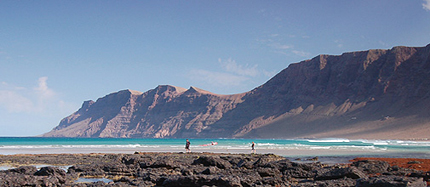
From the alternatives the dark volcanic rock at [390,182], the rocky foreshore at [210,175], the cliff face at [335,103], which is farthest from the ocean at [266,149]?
the cliff face at [335,103]

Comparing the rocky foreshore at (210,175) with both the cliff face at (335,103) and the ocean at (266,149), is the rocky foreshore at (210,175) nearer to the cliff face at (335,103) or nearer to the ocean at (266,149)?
the ocean at (266,149)

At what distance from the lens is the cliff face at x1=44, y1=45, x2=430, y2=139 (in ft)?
422

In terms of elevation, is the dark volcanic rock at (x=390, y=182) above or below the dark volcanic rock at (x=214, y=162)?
below

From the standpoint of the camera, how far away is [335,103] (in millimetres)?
156500

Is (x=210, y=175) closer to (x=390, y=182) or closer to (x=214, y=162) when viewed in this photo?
(x=390, y=182)

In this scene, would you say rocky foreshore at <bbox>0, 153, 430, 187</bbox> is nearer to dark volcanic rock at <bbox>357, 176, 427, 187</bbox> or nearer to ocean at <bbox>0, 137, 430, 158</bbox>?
dark volcanic rock at <bbox>357, 176, 427, 187</bbox>

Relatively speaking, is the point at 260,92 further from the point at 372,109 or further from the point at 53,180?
the point at 53,180

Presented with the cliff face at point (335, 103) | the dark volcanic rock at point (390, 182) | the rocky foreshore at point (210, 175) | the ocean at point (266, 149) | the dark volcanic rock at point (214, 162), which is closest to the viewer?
the dark volcanic rock at point (390, 182)

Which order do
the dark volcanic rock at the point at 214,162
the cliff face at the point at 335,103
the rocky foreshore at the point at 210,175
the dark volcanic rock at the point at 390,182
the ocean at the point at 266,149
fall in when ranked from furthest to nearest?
the cliff face at the point at 335,103 → the ocean at the point at 266,149 → the dark volcanic rock at the point at 214,162 → the rocky foreshore at the point at 210,175 → the dark volcanic rock at the point at 390,182

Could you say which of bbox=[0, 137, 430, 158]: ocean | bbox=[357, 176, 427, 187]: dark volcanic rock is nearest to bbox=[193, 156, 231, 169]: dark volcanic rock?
bbox=[357, 176, 427, 187]: dark volcanic rock

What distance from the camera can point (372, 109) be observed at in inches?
5531

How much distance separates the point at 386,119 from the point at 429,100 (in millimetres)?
15030

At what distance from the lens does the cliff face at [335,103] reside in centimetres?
12862

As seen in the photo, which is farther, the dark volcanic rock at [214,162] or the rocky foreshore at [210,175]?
the dark volcanic rock at [214,162]
